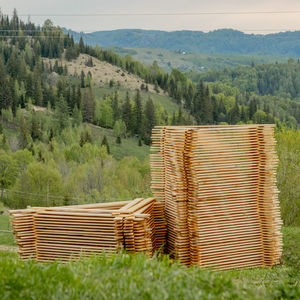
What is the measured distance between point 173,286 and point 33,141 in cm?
9334

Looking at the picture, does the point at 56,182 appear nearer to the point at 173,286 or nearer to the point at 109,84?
the point at 173,286

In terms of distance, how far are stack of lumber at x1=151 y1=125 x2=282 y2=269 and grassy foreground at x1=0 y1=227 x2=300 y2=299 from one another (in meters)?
4.55

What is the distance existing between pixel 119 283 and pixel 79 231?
15.9 feet

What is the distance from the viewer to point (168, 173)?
10.5 meters

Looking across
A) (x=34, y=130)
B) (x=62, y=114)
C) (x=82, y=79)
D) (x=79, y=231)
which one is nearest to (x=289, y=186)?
(x=79, y=231)

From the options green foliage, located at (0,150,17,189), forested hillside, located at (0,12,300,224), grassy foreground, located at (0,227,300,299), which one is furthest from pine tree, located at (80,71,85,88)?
A: grassy foreground, located at (0,227,300,299)

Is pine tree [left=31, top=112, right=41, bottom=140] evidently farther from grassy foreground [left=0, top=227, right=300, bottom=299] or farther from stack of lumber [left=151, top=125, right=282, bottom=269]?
grassy foreground [left=0, top=227, right=300, bottom=299]

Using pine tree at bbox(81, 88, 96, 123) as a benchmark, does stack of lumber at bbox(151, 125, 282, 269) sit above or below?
above

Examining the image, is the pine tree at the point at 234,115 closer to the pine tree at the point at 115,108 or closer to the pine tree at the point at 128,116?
the pine tree at the point at 128,116

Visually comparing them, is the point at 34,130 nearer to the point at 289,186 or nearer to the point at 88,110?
the point at 88,110

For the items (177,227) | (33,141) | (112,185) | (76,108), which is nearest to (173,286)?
(177,227)

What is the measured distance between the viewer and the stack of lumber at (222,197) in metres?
9.63

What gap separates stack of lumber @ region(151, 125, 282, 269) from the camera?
963 centimetres

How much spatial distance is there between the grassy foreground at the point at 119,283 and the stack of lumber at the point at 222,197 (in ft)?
14.9
